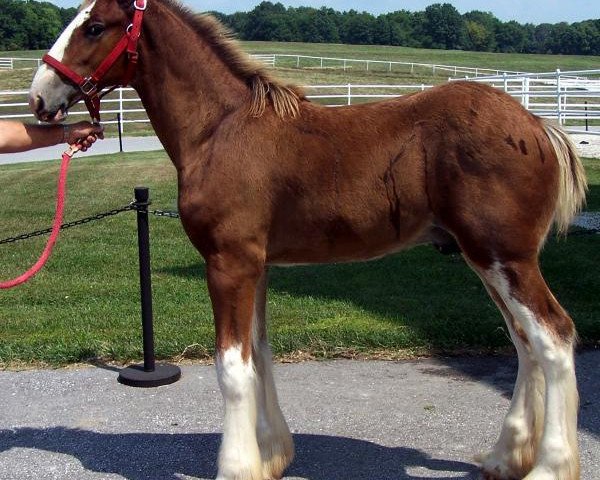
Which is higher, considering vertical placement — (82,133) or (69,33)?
(69,33)

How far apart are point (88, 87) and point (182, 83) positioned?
442 mm

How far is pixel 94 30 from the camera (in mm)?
3549

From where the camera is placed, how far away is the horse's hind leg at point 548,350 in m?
3.36

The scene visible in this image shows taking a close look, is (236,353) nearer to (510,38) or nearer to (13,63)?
(13,63)

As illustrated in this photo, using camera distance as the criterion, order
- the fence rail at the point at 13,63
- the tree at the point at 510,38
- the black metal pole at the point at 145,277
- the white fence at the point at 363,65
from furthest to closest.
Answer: the tree at the point at 510,38, the white fence at the point at 363,65, the fence rail at the point at 13,63, the black metal pole at the point at 145,277

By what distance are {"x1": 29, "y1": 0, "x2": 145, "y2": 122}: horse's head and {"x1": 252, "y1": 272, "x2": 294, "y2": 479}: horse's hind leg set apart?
1282 millimetres

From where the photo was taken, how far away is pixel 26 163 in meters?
18.2

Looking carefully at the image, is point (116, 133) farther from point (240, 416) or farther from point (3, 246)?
point (240, 416)

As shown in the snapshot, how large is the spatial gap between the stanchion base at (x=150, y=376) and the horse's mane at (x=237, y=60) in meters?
2.26

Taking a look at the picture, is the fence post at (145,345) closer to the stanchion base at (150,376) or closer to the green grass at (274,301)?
the stanchion base at (150,376)

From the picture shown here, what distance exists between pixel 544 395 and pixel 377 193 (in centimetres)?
125

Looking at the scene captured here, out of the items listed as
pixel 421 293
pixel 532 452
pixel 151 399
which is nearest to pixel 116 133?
pixel 421 293

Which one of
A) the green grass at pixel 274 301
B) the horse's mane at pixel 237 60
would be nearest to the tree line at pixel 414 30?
the green grass at pixel 274 301

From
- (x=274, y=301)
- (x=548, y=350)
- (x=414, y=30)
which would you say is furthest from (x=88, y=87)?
(x=414, y=30)
